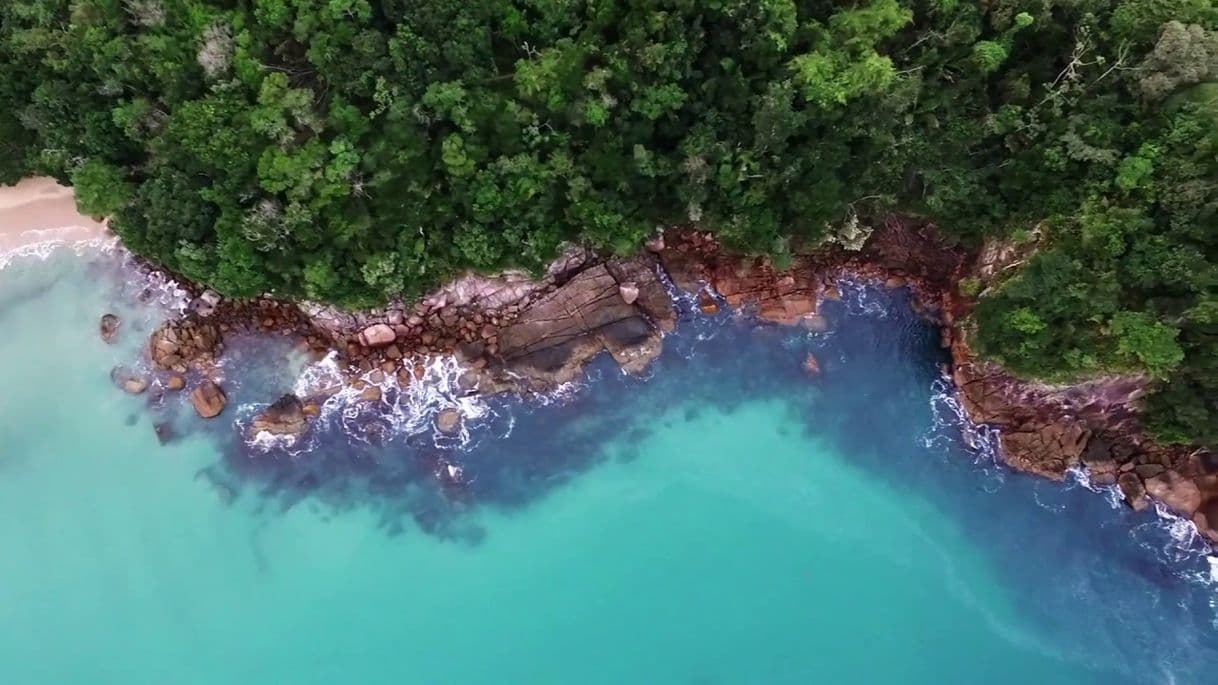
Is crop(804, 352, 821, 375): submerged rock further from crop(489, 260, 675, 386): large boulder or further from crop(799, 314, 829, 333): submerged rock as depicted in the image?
crop(489, 260, 675, 386): large boulder

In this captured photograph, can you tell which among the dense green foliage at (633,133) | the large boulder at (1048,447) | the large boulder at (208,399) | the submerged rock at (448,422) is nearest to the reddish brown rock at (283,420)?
the large boulder at (208,399)

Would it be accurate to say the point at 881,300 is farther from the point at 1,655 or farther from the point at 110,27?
the point at 1,655

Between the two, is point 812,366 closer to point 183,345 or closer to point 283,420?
point 283,420

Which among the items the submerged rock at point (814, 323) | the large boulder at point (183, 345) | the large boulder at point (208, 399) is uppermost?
the submerged rock at point (814, 323)

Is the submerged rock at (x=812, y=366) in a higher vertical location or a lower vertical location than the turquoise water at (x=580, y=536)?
higher

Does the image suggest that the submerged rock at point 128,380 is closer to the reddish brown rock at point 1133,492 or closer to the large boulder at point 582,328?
the large boulder at point 582,328

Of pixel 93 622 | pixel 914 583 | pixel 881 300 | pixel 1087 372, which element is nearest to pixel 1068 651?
pixel 914 583
